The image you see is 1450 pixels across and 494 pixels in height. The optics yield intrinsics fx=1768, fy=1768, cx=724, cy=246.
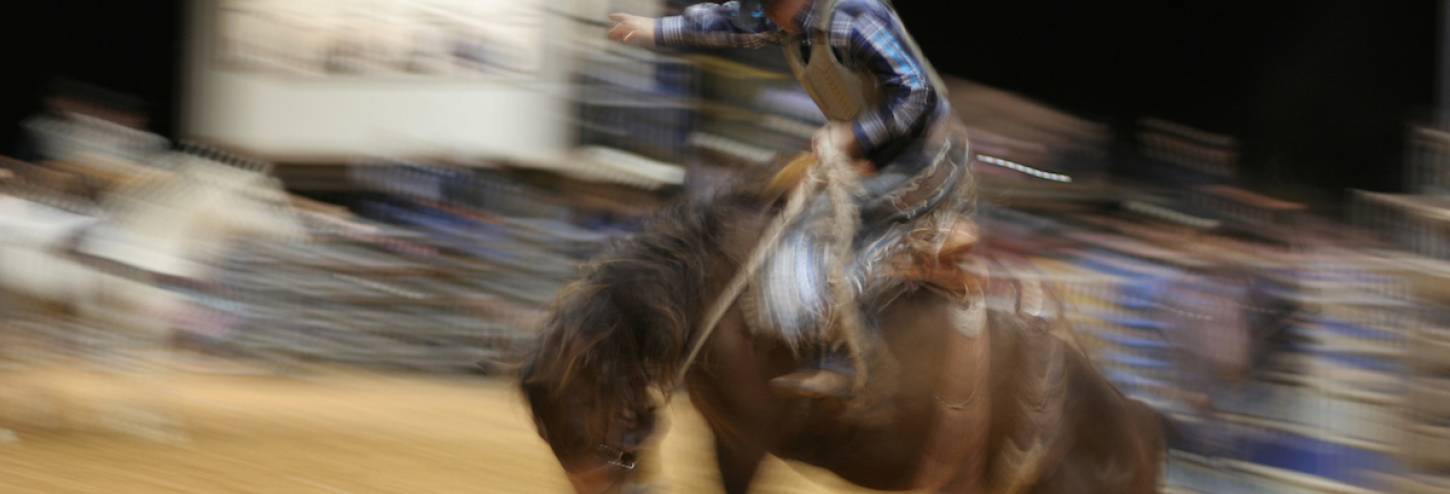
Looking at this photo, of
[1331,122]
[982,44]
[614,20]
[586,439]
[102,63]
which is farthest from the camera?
[102,63]

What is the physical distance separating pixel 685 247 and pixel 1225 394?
327 centimetres

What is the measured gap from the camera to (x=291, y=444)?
8.99 meters

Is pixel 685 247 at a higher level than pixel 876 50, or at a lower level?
lower

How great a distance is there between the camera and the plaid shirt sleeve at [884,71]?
13.1 feet

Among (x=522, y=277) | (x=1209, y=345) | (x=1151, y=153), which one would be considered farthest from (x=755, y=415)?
(x=522, y=277)

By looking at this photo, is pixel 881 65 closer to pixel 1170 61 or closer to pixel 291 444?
pixel 291 444

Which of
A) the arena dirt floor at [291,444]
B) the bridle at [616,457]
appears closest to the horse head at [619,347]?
the bridle at [616,457]

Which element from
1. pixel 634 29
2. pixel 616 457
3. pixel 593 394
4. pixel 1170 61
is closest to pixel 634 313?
pixel 593 394

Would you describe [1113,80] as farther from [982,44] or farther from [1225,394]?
[1225,394]

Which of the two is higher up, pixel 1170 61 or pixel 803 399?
pixel 803 399

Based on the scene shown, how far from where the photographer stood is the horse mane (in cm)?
391

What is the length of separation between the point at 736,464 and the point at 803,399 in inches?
12.6

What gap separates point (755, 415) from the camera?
13.4 ft

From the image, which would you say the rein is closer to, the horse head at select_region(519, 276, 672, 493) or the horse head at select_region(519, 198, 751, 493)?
the horse head at select_region(519, 198, 751, 493)
